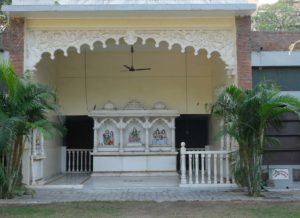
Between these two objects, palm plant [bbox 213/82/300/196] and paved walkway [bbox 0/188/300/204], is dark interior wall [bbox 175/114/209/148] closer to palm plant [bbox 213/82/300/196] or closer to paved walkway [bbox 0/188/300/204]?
paved walkway [bbox 0/188/300/204]

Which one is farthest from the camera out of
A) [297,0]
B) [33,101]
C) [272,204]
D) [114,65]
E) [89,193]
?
[297,0]

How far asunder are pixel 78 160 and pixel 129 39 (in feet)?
18.8

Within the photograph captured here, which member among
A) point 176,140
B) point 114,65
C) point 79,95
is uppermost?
point 114,65

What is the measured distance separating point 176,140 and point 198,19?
5.75m

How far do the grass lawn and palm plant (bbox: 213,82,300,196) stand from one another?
3.20 feet

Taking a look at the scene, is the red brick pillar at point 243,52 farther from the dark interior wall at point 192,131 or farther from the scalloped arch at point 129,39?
the dark interior wall at point 192,131

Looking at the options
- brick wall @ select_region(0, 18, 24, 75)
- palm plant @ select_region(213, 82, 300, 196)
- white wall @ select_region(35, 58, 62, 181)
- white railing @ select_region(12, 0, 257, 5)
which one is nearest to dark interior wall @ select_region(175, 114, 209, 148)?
white wall @ select_region(35, 58, 62, 181)

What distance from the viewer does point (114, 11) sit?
35.1ft

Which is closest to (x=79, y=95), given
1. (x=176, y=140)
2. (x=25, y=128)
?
(x=176, y=140)

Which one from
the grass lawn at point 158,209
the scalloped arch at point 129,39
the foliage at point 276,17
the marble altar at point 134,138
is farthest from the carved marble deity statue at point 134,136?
the foliage at point 276,17

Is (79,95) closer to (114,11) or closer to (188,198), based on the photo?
(114,11)

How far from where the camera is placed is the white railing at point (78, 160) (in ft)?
50.6

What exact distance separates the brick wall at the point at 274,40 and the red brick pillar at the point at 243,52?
0.81 ft

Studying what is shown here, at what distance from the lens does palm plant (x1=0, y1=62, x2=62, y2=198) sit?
9.05m
